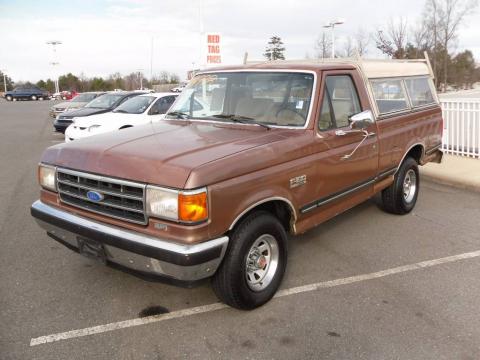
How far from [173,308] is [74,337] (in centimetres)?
78

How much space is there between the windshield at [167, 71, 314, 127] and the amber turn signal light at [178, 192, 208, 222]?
1448mm

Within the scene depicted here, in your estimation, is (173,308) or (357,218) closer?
(173,308)

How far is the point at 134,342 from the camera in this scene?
3.21m

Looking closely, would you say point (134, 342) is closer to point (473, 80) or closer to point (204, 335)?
point (204, 335)

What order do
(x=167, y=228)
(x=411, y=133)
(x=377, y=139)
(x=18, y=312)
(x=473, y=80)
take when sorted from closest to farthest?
(x=167, y=228) < (x=18, y=312) < (x=377, y=139) < (x=411, y=133) < (x=473, y=80)

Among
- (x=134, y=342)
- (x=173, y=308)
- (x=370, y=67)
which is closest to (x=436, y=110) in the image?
(x=370, y=67)

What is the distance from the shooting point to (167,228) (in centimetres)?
310

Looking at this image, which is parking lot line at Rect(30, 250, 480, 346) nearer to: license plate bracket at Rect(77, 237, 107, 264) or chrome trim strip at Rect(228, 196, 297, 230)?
license plate bracket at Rect(77, 237, 107, 264)

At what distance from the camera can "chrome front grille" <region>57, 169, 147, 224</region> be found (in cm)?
320

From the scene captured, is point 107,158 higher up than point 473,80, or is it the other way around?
point 473,80

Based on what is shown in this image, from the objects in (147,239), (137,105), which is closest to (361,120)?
(147,239)

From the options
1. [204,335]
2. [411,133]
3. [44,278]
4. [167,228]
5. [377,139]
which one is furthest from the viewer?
[411,133]

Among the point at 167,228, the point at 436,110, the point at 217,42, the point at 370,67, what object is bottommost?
the point at 167,228

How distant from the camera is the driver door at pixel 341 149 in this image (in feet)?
13.7
